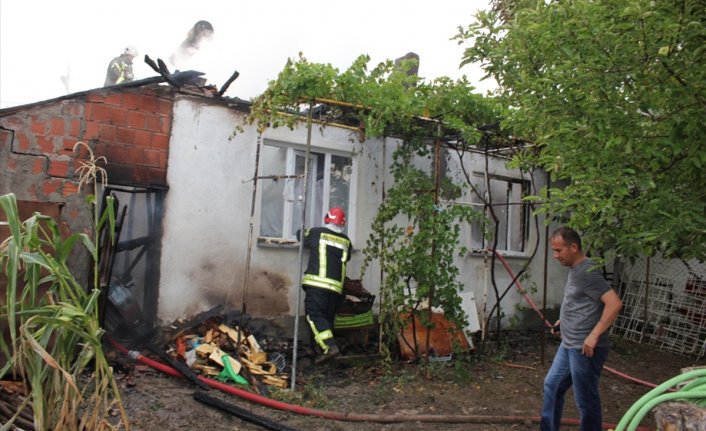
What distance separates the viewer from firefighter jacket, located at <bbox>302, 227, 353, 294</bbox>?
247 inches

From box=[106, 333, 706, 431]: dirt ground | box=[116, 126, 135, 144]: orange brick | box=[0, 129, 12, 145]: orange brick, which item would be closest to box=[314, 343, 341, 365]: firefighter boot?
box=[106, 333, 706, 431]: dirt ground

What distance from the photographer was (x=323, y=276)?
626 cm

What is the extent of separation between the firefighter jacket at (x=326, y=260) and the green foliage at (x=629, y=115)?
316 centimetres

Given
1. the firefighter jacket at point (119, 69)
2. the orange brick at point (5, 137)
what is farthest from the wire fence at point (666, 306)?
the firefighter jacket at point (119, 69)

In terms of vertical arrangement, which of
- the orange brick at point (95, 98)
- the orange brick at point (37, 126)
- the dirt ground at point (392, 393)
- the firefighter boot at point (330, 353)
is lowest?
the dirt ground at point (392, 393)

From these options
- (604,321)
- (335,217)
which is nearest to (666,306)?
(335,217)

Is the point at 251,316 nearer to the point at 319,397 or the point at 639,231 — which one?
the point at 319,397

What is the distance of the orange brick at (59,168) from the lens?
570 cm

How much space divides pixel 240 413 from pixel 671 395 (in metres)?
3.55

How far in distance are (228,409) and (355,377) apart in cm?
203

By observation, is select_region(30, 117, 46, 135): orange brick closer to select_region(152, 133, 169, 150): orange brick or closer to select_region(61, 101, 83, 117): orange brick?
select_region(61, 101, 83, 117): orange brick

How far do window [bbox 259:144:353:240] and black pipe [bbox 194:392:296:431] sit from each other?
2.56m

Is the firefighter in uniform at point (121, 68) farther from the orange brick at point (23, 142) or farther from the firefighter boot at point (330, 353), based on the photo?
the firefighter boot at point (330, 353)

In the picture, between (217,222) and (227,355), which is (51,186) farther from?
(227,355)
